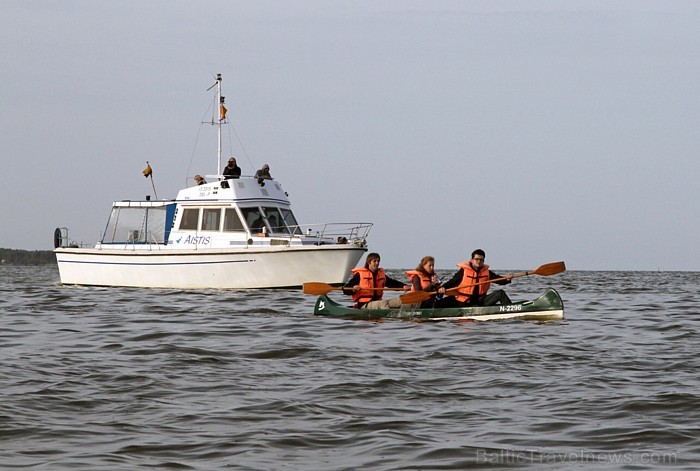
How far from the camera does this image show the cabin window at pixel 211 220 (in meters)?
27.7

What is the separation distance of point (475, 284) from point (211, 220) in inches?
444

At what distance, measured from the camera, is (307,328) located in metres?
18.1

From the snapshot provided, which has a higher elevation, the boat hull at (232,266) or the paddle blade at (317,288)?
the boat hull at (232,266)

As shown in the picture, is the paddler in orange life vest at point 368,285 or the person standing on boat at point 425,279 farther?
the paddler in orange life vest at point 368,285

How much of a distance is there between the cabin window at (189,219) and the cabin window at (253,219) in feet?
5.32

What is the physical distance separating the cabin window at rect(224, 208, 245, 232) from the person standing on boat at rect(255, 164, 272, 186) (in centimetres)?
154

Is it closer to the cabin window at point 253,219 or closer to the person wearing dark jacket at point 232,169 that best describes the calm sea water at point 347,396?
the cabin window at point 253,219

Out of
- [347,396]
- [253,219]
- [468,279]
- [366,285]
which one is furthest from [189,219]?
[347,396]

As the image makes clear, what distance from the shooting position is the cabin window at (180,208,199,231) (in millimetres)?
28170

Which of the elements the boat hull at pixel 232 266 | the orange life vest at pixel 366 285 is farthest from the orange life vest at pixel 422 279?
the boat hull at pixel 232 266

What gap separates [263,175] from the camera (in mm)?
28844

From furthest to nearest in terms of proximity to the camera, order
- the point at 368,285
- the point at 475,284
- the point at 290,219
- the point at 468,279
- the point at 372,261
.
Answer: the point at 290,219
the point at 368,285
the point at 372,261
the point at 468,279
the point at 475,284

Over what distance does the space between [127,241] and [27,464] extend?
22995mm

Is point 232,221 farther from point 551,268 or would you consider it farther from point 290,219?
point 551,268
